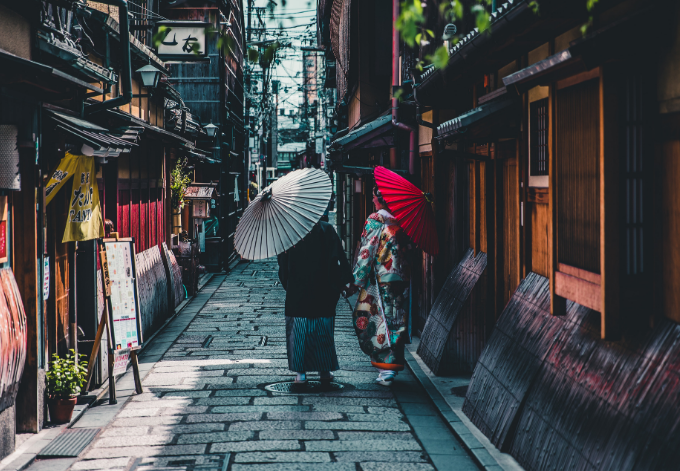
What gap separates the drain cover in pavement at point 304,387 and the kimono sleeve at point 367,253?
148 centimetres

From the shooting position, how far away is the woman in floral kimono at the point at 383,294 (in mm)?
10156

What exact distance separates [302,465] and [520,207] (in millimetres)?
4159

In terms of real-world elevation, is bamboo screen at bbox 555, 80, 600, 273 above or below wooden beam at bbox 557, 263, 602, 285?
above

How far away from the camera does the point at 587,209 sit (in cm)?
584

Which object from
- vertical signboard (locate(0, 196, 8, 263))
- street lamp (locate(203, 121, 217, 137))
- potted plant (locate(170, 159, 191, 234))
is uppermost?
street lamp (locate(203, 121, 217, 137))

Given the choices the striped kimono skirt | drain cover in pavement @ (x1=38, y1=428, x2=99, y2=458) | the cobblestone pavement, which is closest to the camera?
the cobblestone pavement

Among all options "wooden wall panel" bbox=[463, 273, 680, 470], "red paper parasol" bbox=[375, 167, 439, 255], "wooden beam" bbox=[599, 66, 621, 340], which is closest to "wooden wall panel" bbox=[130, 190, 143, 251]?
"red paper parasol" bbox=[375, 167, 439, 255]

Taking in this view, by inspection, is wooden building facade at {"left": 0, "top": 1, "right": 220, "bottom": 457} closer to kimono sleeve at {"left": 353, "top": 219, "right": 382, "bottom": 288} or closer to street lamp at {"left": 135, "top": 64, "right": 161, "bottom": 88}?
street lamp at {"left": 135, "top": 64, "right": 161, "bottom": 88}

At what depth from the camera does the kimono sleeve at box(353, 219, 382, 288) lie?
10.2m

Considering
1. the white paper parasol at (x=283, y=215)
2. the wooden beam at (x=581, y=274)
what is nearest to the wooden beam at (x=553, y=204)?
the wooden beam at (x=581, y=274)

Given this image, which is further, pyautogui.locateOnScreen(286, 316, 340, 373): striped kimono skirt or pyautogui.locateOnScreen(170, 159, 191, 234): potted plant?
pyautogui.locateOnScreen(170, 159, 191, 234): potted plant

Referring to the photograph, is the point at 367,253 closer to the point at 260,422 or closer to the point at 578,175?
the point at 260,422

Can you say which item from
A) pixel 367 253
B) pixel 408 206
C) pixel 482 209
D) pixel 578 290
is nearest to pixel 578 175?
pixel 578 290

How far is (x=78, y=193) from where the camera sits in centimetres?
923
